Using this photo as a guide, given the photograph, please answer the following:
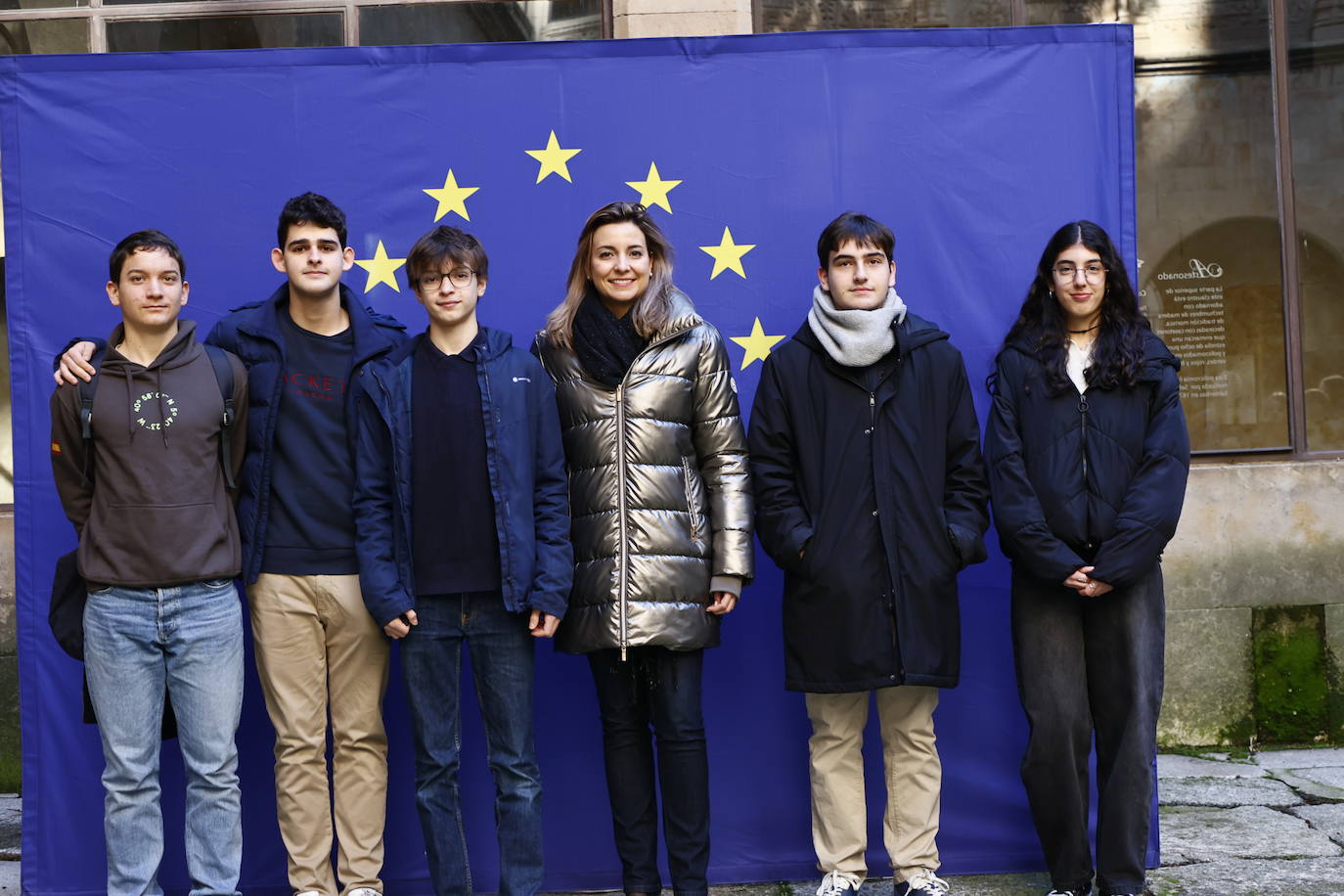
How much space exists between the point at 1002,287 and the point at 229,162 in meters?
2.68

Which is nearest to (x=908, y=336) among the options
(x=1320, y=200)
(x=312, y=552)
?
(x=312, y=552)

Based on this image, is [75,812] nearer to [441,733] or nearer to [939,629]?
[441,733]

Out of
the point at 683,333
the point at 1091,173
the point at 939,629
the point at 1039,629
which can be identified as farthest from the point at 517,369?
the point at 1091,173

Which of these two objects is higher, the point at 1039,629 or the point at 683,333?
the point at 683,333

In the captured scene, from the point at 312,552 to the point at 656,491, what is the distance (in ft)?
3.41

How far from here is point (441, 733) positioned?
Answer: 384cm

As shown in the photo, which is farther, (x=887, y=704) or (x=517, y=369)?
(x=887, y=704)

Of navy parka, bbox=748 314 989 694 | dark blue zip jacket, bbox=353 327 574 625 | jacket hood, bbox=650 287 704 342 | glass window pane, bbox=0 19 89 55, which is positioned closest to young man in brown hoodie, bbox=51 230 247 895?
dark blue zip jacket, bbox=353 327 574 625

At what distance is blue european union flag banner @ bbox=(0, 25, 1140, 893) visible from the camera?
4480 millimetres

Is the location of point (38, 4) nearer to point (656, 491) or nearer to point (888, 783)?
point (656, 491)

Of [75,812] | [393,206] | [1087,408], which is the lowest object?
[75,812]

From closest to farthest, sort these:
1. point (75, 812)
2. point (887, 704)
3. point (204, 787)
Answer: point (204, 787) < point (887, 704) < point (75, 812)

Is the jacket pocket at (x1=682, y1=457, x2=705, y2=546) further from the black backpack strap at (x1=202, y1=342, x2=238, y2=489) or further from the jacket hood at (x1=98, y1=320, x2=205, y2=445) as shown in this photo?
the jacket hood at (x1=98, y1=320, x2=205, y2=445)

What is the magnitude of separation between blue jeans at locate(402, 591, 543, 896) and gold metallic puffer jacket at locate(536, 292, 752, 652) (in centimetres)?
21
